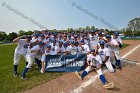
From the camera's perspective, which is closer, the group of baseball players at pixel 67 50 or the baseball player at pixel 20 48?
the group of baseball players at pixel 67 50

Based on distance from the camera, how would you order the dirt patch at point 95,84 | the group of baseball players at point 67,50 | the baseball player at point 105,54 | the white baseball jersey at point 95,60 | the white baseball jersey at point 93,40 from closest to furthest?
the dirt patch at point 95,84
the white baseball jersey at point 95,60
the group of baseball players at point 67,50
the baseball player at point 105,54
the white baseball jersey at point 93,40

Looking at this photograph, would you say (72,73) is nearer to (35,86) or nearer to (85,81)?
(85,81)

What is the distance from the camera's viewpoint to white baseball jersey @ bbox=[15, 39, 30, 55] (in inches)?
368

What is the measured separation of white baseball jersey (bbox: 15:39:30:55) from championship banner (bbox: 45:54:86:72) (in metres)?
1.13

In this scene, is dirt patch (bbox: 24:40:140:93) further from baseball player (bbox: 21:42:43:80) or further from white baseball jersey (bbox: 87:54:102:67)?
baseball player (bbox: 21:42:43:80)

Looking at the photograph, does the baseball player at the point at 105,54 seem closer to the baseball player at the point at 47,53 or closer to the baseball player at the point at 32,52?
the baseball player at the point at 47,53

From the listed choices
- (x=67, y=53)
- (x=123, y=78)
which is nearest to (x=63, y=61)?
(x=67, y=53)

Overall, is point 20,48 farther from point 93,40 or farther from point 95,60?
point 93,40

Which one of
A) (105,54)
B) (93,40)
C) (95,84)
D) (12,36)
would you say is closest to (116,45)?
(105,54)

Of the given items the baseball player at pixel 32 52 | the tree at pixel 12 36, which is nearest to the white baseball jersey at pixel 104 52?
the baseball player at pixel 32 52

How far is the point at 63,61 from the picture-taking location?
968cm

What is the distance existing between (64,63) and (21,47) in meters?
2.16

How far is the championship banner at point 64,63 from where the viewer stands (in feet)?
31.5

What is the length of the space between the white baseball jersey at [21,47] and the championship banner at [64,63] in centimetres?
113
